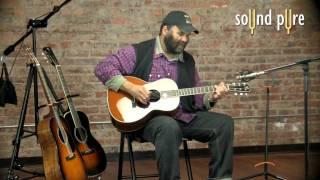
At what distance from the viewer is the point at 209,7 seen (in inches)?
192

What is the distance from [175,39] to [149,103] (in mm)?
496

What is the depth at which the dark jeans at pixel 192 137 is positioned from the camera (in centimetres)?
277

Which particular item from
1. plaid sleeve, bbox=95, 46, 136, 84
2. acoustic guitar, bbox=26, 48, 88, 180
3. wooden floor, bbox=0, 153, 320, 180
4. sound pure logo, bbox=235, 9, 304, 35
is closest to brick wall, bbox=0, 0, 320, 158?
sound pure logo, bbox=235, 9, 304, 35

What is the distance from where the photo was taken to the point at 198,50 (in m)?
4.89

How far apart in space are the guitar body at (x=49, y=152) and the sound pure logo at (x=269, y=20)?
8.39 feet

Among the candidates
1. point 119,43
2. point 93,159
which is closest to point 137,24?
point 119,43

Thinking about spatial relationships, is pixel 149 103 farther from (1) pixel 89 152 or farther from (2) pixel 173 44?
(1) pixel 89 152

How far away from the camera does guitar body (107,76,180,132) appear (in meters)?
2.97

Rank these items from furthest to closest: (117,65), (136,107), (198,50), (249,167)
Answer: (198,50) → (249,167) → (117,65) → (136,107)

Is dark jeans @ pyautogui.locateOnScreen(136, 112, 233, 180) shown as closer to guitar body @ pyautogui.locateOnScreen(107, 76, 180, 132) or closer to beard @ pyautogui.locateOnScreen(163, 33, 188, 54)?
guitar body @ pyautogui.locateOnScreen(107, 76, 180, 132)

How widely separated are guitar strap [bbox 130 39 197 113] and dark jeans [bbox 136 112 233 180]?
0.40ft

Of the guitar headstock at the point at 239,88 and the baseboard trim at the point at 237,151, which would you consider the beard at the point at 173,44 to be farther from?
the baseboard trim at the point at 237,151

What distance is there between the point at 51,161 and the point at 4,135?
62.5 inches

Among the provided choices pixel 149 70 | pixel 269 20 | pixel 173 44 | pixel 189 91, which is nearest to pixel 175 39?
pixel 173 44
